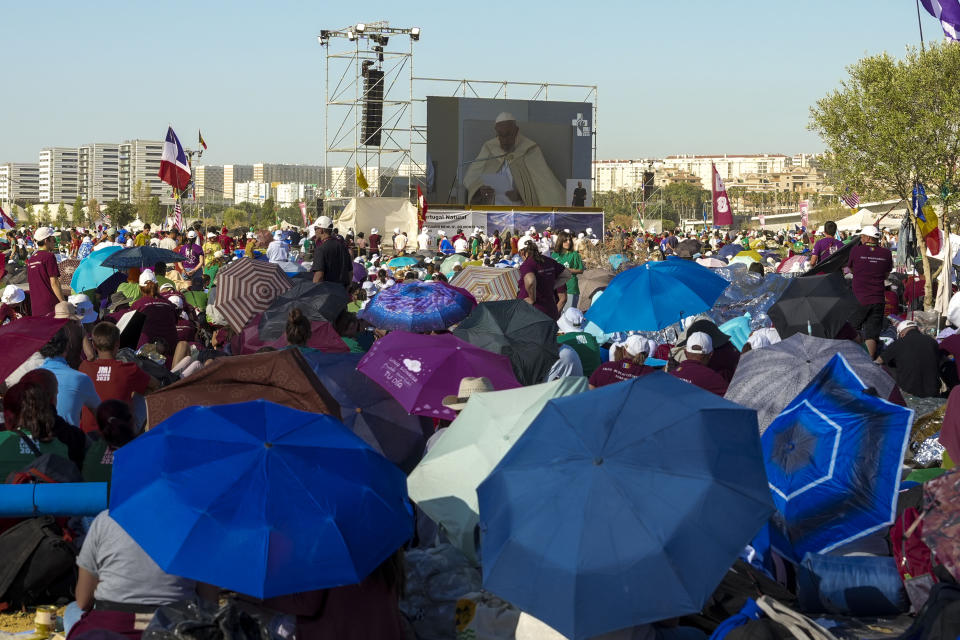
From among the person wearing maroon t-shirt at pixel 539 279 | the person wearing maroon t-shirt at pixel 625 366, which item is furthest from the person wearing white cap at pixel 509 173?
the person wearing maroon t-shirt at pixel 625 366

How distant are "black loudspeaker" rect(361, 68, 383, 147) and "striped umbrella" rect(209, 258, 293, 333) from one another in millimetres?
30742

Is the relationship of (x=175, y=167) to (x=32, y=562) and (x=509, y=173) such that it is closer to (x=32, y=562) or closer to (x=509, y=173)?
(x=509, y=173)

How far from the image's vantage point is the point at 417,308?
8781 millimetres

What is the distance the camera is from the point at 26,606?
4961mm

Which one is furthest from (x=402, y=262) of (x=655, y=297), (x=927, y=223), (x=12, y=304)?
(x=655, y=297)

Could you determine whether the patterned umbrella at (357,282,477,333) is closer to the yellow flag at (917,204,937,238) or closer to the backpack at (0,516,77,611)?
the backpack at (0,516,77,611)

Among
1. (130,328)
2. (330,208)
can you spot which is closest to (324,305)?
(130,328)

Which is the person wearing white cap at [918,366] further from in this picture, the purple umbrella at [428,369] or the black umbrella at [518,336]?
the purple umbrella at [428,369]

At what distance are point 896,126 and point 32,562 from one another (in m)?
21.2

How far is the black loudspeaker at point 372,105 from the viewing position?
40562 mm

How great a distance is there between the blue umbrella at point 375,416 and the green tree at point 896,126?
19017mm

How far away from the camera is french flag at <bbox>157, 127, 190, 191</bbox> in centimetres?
2469

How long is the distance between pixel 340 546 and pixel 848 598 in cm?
228

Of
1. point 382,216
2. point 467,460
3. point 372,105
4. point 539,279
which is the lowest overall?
point 467,460
